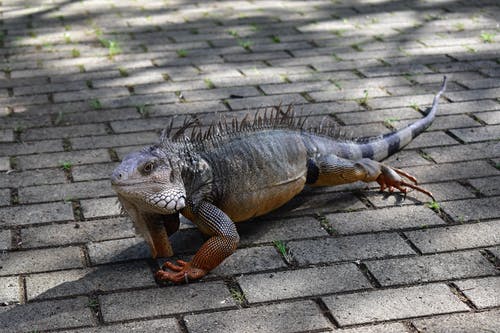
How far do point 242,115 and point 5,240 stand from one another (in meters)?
2.23

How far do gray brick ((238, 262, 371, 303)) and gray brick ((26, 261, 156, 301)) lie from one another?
46cm

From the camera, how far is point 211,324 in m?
3.31

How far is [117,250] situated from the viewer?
396 centimetres

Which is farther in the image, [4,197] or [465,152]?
[465,152]

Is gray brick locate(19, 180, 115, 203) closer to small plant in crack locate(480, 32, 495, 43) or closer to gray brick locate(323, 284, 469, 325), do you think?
gray brick locate(323, 284, 469, 325)

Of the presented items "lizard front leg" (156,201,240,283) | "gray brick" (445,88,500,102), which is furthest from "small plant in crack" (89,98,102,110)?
"gray brick" (445,88,500,102)

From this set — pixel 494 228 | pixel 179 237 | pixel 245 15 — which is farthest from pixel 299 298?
pixel 245 15

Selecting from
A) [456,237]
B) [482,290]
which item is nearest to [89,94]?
[456,237]

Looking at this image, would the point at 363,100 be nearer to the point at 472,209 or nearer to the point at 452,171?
the point at 452,171

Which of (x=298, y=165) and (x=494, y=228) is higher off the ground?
(x=298, y=165)

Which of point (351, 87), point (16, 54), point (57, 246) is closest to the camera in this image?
point (57, 246)

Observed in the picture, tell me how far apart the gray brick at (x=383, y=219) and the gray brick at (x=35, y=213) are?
1407mm

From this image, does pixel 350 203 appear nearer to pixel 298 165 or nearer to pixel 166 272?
pixel 298 165

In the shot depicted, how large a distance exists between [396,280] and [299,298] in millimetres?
466
